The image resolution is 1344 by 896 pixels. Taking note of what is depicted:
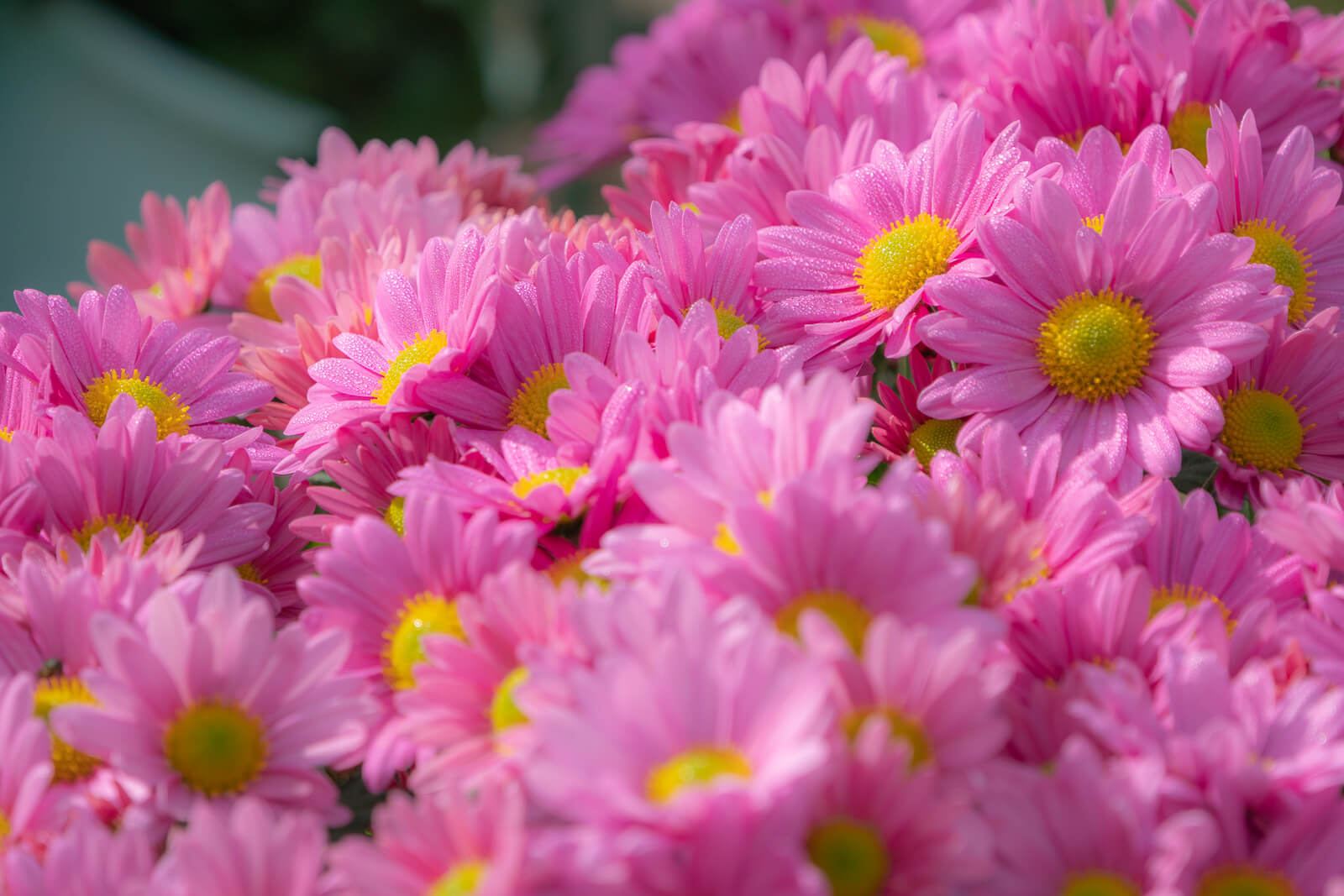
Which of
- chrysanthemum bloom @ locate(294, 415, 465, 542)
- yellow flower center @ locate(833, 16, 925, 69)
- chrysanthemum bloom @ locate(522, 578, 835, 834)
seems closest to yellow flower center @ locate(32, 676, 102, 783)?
chrysanthemum bloom @ locate(294, 415, 465, 542)

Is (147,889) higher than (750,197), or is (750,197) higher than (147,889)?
(750,197)

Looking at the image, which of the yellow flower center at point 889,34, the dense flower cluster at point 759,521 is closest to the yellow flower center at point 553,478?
the dense flower cluster at point 759,521

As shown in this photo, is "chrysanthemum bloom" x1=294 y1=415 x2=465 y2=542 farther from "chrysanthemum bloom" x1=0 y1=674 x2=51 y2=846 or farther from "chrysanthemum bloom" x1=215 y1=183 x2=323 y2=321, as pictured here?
"chrysanthemum bloom" x1=215 y1=183 x2=323 y2=321

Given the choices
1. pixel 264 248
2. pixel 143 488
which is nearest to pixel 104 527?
pixel 143 488

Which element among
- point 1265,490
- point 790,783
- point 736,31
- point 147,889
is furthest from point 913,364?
point 736,31

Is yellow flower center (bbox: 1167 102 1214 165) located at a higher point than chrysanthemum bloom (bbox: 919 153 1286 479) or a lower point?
→ higher

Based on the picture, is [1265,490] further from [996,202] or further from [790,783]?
[790,783]

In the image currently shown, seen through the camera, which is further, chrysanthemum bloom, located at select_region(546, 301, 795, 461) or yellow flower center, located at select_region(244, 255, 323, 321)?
yellow flower center, located at select_region(244, 255, 323, 321)
